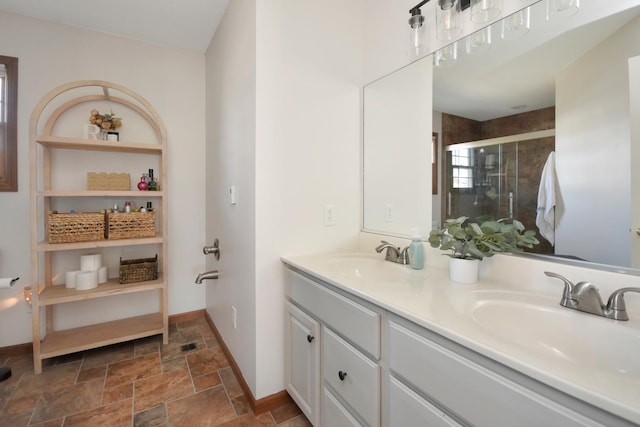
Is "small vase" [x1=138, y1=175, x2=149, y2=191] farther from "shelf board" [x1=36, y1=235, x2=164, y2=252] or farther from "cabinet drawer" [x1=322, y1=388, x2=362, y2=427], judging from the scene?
"cabinet drawer" [x1=322, y1=388, x2=362, y2=427]

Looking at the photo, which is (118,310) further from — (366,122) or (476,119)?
(476,119)

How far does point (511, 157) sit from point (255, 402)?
5.70ft

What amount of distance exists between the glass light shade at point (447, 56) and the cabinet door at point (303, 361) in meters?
1.42

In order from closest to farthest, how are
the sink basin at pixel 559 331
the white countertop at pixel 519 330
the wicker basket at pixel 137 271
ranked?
the white countertop at pixel 519 330, the sink basin at pixel 559 331, the wicker basket at pixel 137 271

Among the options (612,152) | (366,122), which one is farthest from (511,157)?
(366,122)

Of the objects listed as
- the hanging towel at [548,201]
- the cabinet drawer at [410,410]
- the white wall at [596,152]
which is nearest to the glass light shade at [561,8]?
the white wall at [596,152]

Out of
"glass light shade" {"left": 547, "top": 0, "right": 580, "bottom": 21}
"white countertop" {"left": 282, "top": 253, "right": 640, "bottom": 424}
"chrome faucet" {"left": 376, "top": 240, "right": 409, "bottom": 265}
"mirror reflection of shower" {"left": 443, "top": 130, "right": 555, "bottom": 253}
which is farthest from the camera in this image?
"chrome faucet" {"left": 376, "top": 240, "right": 409, "bottom": 265}

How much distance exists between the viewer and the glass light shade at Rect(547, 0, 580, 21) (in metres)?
1.00

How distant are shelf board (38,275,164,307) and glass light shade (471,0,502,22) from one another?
2.56 metres

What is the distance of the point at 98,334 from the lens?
2.18 m

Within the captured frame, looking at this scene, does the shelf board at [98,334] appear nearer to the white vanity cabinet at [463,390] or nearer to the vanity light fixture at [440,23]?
the white vanity cabinet at [463,390]

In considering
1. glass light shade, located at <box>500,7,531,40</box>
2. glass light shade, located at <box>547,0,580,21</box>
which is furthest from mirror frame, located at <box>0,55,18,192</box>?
glass light shade, located at <box>547,0,580,21</box>

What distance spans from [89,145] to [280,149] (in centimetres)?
153

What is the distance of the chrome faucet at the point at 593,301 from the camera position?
0.80 meters
